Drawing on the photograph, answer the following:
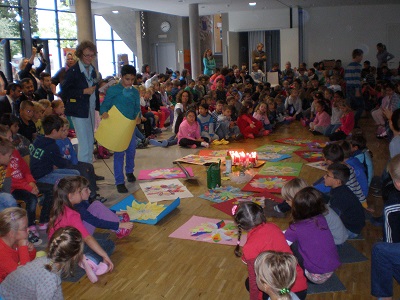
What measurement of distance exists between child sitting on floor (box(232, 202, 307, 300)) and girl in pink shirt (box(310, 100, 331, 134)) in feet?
20.7

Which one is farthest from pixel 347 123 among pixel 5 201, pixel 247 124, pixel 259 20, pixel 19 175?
pixel 259 20

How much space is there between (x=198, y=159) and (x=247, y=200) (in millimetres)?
2045

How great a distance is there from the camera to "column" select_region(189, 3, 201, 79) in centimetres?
1455

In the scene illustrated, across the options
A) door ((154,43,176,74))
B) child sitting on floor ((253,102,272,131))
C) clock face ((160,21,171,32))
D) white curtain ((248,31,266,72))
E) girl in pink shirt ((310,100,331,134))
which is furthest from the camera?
door ((154,43,176,74))

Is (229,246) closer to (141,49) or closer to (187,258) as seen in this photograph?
(187,258)

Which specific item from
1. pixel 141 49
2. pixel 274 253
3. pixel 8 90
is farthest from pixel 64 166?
pixel 141 49

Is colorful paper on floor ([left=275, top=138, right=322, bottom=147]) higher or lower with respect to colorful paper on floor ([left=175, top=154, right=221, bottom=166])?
higher

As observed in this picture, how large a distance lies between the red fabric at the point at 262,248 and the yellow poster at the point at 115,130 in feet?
9.64

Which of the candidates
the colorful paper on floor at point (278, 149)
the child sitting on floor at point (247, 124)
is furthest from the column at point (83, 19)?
the colorful paper on floor at point (278, 149)

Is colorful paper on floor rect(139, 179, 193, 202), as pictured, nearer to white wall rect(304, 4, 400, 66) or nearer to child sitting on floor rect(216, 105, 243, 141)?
child sitting on floor rect(216, 105, 243, 141)

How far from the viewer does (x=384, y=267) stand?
2736 millimetres

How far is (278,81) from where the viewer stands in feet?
51.6

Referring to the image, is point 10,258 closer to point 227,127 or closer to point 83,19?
point 227,127

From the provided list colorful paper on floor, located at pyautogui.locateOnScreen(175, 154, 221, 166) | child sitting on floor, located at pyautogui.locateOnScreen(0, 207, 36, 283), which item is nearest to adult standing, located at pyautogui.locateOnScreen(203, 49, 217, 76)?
colorful paper on floor, located at pyautogui.locateOnScreen(175, 154, 221, 166)
